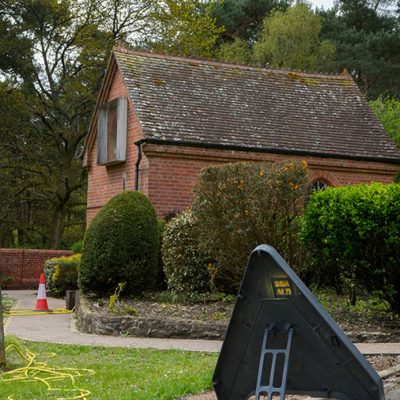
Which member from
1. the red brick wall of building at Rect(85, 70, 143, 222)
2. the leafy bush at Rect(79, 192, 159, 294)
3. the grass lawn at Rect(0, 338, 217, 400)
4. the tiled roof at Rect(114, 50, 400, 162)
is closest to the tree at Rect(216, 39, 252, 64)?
the tiled roof at Rect(114, 50, 400, 162)

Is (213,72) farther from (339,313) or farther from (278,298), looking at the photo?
(278,298)

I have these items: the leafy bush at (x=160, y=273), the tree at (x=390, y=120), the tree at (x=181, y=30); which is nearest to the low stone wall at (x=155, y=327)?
the leafy bush at (x=160, y=273)

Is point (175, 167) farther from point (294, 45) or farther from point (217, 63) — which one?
point (294, 45)

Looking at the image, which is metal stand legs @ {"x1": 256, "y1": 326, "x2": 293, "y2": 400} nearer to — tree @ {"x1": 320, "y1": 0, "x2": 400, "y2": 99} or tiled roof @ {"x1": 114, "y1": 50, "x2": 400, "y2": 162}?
tiled roof @ {"x1": 114, "y1": 50, "x2": 400, "y2": 162}

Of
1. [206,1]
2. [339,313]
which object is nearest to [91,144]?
[339,313]

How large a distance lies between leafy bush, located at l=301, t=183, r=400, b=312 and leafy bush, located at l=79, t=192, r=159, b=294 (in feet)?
13.8

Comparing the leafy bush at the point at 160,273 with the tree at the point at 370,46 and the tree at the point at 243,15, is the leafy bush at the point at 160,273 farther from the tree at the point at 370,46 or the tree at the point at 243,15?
the tree at the point at 243,15

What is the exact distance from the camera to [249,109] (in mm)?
22703

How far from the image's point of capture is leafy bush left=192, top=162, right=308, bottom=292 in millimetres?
13422

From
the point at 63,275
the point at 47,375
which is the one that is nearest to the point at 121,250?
the point at 47,375

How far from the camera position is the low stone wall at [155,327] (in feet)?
39.1

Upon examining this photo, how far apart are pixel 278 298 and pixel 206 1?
152 feet

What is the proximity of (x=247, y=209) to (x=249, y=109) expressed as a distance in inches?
380

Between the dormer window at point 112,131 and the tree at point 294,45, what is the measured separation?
20697 mm
